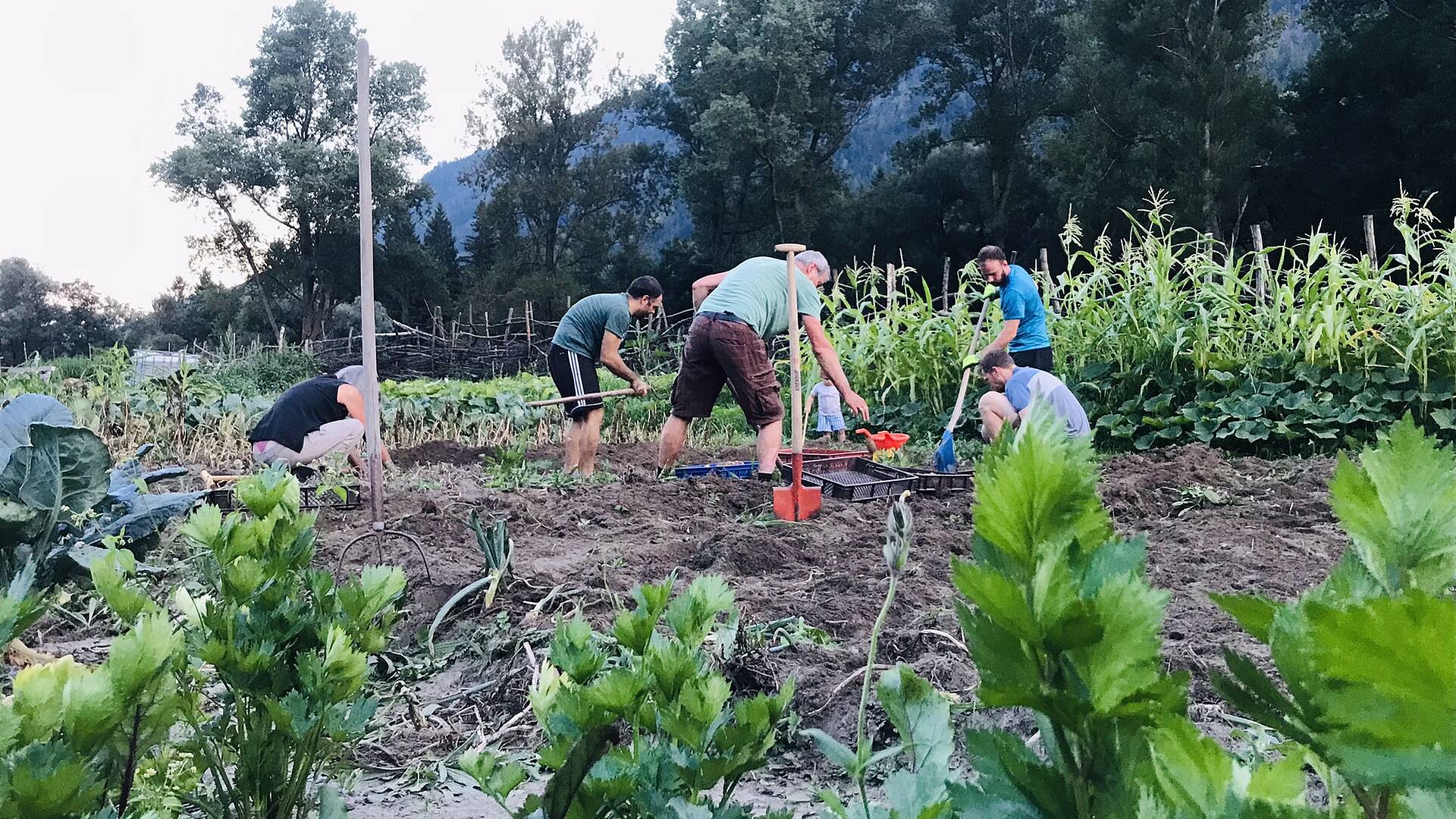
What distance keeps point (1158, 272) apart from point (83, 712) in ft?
25.7

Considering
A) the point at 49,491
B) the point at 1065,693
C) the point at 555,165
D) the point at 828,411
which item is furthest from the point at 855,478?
the point at 555,165

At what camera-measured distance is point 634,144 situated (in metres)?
37.2

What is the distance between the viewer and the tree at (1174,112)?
23250 millimetres

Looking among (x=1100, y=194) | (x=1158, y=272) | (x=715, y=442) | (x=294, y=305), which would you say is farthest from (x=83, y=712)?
(x=294, y=305)

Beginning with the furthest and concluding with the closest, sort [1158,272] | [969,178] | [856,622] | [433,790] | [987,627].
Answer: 1. [969,178]
2. [1158,272]
3. [856,622]
4. [433,790]
5. [987,627]

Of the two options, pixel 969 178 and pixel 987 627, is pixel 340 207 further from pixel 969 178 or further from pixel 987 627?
pixel 987 627

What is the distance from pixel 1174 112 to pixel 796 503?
23.3 metres

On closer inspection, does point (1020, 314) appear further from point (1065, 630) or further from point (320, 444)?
point (1065, 630)

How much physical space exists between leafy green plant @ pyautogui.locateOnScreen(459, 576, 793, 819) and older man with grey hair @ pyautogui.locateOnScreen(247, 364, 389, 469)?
241 inches

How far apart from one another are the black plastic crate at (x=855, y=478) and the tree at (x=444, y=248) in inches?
1296

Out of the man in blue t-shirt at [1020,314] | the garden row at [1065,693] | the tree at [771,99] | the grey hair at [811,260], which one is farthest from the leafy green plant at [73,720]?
the tree at [771,99]

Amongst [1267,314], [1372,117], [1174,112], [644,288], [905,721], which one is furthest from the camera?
[1174,112]

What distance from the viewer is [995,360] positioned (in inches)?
242

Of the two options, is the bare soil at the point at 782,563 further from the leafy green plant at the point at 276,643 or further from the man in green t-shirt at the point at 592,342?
the man in green t-shirt at the point at 592,342
